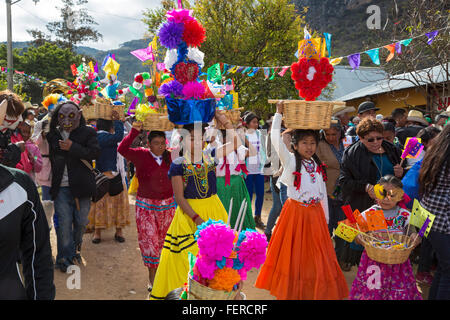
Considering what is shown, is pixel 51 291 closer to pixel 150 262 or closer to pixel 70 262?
pixel 150 262

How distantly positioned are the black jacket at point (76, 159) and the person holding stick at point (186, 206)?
191cm

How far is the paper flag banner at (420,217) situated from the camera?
3.17 metres

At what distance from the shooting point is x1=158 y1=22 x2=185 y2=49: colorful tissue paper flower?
134 inches

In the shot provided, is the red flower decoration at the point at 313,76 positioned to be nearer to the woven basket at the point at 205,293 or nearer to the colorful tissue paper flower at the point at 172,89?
the colorful tissue paper flower at the point at 172,89

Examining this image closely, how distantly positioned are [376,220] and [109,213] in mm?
4622

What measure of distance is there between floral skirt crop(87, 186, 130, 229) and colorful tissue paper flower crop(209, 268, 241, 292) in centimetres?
479

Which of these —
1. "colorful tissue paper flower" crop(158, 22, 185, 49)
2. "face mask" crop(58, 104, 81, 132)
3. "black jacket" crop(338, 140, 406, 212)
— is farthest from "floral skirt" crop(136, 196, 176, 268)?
"black jacket" crop(338, 140, 406, 212)

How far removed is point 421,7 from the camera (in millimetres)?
7461

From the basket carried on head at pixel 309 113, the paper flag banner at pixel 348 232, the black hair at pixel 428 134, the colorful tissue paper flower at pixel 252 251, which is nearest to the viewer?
A: the colorful tissue paper flower at pixel 252 251

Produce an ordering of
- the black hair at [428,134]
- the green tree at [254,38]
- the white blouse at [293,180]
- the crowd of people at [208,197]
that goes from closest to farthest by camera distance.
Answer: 1. the crowd of people at [208,197]
2. the white blouse at [293,180]
3. the black hair at [428,134]
4. the green tree at [254,38]

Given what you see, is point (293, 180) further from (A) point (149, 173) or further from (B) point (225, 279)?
(B) point (225, 279)

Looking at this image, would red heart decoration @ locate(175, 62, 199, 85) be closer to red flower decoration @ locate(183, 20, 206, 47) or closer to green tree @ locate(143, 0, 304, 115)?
red flower decoration @ locate(183, 20, 206, 47)

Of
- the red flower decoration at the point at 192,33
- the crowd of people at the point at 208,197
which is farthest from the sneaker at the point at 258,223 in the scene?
the red flower decoration at the point at 192,33

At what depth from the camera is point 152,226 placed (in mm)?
4469
